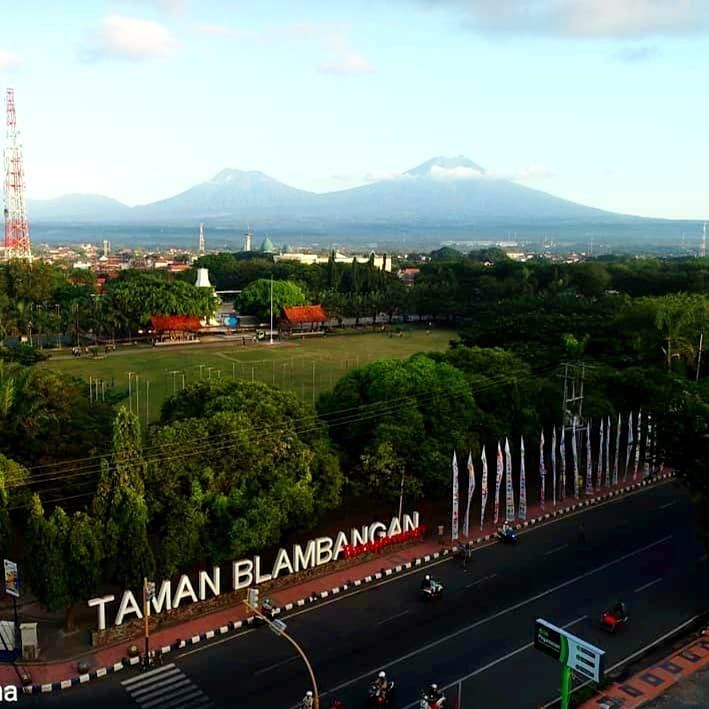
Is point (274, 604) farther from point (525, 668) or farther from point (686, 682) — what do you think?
point (686, 682)

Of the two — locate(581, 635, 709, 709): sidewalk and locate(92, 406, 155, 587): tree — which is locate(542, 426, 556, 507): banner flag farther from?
locate(92, 406, 155, 587): tree

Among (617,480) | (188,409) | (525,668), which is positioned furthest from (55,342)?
(525,668)

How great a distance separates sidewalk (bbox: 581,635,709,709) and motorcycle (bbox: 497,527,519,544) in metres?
7.76

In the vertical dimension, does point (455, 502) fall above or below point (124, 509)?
below

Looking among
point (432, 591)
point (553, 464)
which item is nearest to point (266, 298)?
point (553, 464)

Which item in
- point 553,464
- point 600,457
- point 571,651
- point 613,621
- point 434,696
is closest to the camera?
point 571,651

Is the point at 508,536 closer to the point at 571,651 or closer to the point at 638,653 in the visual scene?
the point at 638,653

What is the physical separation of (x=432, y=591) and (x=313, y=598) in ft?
11.8

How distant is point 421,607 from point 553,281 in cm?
7591

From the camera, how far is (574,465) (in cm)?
3266

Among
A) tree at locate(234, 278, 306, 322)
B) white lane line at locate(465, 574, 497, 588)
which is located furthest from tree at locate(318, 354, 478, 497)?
tree at locate(234, 278, 306, 322)

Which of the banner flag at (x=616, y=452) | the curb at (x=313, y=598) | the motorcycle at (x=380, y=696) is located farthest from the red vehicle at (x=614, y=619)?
the banner flag at (x=616, y=452)

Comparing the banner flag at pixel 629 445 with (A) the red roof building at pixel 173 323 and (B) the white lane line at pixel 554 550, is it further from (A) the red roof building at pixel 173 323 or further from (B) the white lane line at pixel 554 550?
(A) the red roof building at pixel 173 323

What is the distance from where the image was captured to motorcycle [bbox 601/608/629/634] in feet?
70.0
